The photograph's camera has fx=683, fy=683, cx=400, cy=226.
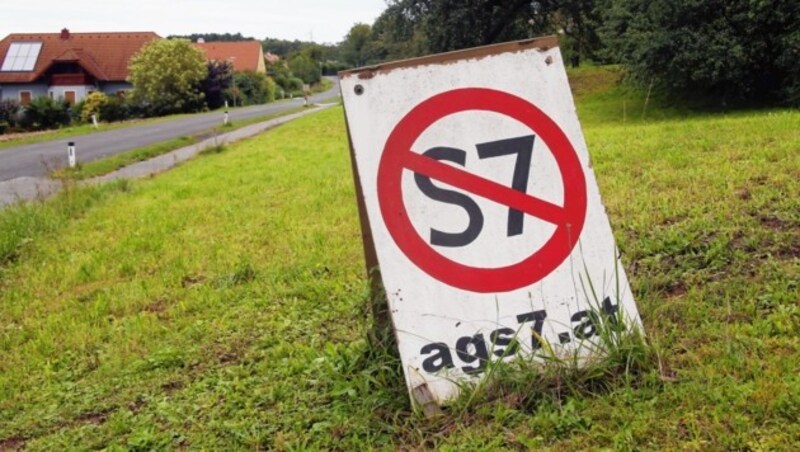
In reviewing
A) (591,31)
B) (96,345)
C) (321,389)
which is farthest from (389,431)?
(591,31)

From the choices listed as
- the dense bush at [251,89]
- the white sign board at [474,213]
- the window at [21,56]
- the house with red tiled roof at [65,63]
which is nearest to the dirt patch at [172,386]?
the white sign board at [474,213]

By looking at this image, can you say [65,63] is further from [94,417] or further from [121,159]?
[94,417]

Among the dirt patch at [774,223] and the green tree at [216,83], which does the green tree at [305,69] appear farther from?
the dirt patch at [774,223]

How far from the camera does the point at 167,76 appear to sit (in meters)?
48.8

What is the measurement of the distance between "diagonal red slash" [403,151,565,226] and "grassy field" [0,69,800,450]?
24.9 inches

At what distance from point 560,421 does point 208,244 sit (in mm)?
4421

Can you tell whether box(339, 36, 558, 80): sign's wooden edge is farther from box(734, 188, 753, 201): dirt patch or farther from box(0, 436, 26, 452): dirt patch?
box(734, 188, 753, 201): dirt patch

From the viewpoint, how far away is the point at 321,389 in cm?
291

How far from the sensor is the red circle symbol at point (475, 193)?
2.53 meters

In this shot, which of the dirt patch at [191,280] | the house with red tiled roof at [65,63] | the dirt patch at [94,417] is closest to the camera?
the dirt patch at [94,417]

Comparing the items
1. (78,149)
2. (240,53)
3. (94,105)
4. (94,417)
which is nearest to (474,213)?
(94,417)

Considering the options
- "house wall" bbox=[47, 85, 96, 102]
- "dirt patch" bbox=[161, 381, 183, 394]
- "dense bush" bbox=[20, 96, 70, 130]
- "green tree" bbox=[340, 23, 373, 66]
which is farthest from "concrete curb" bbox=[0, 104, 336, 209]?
"green tree" bbox=[340, 23, 373, 66]

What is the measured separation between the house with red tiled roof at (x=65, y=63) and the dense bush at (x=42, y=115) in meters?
11.6

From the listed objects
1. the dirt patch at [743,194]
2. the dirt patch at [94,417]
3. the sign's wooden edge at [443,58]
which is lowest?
the dirt patch at [94,417]
